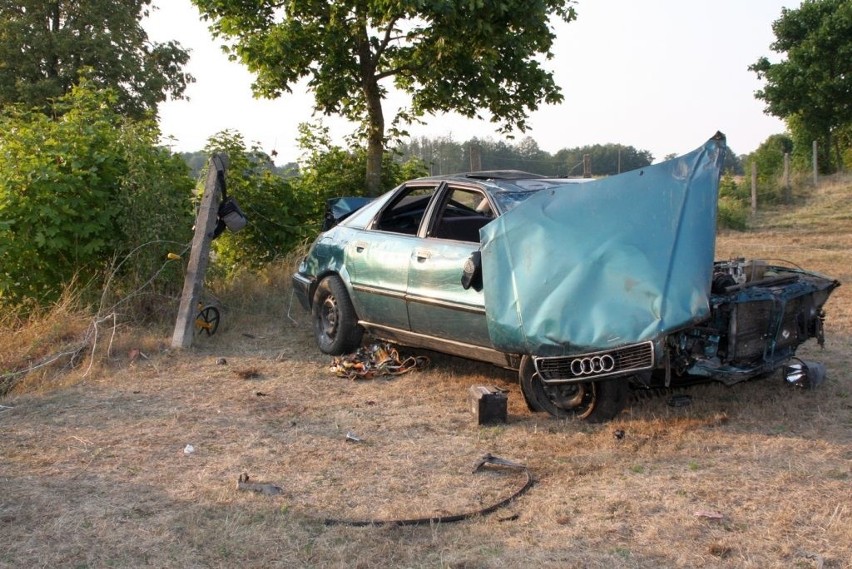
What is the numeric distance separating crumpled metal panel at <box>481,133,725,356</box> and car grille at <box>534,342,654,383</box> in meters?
0.06

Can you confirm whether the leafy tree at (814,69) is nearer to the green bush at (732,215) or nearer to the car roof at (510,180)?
the green bush at (732,215)

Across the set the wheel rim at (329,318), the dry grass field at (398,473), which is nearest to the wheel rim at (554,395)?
the dry grass field at (398,473)

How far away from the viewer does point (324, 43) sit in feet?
38.0

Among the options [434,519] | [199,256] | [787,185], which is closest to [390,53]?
[199,256]

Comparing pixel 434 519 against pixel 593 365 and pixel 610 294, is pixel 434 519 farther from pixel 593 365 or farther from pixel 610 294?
pixel 610 294

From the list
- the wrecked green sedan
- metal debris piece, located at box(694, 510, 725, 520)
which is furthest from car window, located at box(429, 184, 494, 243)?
metal debris piece, located at box(694, 510, 725, 520)

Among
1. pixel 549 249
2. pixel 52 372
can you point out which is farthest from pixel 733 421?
pixel 52 372

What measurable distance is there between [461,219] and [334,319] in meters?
1.55

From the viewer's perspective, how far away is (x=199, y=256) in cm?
884

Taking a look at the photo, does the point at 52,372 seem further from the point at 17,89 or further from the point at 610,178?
the point at 17,89

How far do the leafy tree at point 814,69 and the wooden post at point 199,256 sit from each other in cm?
2492

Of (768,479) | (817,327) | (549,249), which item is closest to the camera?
(768,479)

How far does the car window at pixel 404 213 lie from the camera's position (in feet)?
25.3

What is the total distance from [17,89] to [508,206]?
79.5 ft
